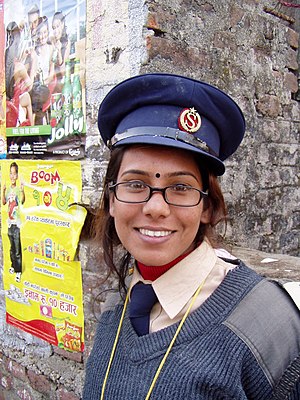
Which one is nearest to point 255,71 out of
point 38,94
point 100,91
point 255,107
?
point 255,107

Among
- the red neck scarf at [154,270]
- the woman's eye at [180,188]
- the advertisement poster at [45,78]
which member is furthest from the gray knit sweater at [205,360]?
the advertisement poster at [45,78]

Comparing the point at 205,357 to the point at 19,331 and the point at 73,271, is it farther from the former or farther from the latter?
the point at 19,331

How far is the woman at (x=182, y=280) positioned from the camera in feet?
3.27

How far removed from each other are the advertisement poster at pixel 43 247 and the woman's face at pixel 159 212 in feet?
4.17

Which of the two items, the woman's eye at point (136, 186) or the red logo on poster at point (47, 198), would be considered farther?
the red logo on poster at point (47, 198)

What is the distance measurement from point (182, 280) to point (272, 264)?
119 cm

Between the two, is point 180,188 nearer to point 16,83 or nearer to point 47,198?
point 47,198

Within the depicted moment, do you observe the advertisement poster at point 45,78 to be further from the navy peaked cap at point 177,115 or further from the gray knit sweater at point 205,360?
the gray knit sweater at point 205,360

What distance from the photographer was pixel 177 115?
115 centimetres

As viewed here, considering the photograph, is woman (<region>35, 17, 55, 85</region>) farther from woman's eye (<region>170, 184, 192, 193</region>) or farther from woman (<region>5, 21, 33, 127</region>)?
woman's eye (<region>170, 184, 192, 193</region>)

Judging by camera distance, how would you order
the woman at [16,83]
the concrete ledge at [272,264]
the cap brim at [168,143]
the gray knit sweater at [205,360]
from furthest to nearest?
the woman at [16,83]
the concrete ledge at [272,264]
the cap brim at [168,143]
the gray knit sweater at [205,360]

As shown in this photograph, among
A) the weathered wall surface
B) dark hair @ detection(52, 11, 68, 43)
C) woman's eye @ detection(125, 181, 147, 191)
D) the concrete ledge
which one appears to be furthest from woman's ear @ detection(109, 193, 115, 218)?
dark hair @ detection(52, 11, 68, 43)

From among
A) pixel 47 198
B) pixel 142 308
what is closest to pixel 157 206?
pixel 142 308

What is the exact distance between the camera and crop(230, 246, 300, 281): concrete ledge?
78.2 inches
